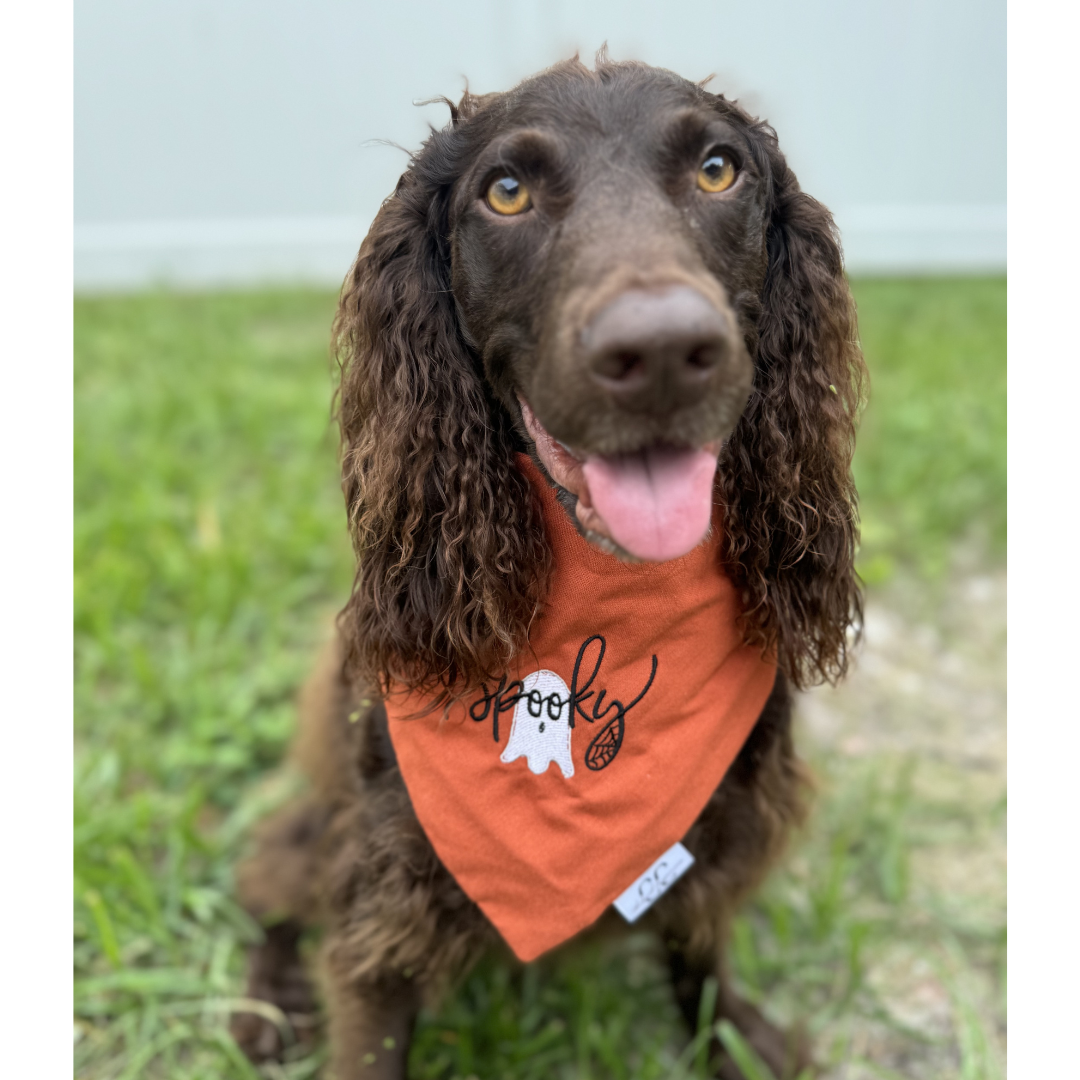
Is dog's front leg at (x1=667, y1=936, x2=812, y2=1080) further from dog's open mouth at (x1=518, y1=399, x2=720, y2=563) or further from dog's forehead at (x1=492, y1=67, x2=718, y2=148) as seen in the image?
dog's forehead at (x1=492, y1=67, x2=718, y2=148)

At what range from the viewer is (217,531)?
3.60 metres

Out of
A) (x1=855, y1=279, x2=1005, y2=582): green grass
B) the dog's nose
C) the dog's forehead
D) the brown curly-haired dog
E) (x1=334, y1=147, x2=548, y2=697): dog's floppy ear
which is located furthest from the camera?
(x1=855, y1=279, x2=1005, y2=582): green grass

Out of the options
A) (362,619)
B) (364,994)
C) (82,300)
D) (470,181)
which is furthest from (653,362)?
(82,300)

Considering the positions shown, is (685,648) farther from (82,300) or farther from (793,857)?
(82,300)

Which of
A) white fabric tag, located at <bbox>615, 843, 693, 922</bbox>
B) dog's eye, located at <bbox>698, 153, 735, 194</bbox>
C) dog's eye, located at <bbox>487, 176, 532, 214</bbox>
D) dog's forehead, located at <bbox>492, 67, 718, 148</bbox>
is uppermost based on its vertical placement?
dog's forehead, located at <bbox>492, 67, 718, 148</bbox>

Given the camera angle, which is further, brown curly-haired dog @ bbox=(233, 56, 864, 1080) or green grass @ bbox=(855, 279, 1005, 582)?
green grass @ bbox=(855, 279, 1005, 582)

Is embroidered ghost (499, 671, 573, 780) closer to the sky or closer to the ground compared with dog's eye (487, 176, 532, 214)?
closer to the ground

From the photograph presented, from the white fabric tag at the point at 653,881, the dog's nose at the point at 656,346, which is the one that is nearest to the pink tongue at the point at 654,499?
the dog's nose at the point at 656,346

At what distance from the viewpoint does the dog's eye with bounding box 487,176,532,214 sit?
1.59m

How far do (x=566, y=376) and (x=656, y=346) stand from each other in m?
0.16

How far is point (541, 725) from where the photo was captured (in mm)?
1755

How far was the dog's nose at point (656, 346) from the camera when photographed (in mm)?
1274

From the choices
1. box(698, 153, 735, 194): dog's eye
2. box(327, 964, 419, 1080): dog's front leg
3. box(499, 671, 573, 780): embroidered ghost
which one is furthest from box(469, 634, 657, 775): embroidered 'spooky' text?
box(698, 153, 735, 194): dog's eye

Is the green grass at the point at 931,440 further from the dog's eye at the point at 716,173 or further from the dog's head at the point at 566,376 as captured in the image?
the dog's eye at the point at 716,173
